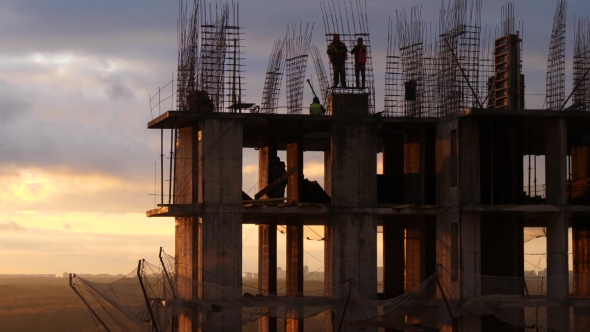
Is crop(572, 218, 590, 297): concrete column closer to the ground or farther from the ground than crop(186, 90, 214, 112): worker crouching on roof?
closer to the ground

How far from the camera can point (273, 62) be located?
45.7m

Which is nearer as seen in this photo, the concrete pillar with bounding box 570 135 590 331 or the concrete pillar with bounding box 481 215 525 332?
the concrete pillar with bounding box 481 215 525 332

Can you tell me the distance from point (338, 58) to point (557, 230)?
407 inches

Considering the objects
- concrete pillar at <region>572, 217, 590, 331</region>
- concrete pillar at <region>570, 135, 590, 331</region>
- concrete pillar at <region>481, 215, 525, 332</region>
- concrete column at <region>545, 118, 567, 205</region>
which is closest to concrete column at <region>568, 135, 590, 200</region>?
concrete pillar at <region>570, 135, 590, 331</region>

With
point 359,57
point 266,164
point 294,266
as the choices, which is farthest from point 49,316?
point 359,57

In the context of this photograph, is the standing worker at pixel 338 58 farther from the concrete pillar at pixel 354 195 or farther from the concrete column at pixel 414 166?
the concrete column at pixel 414 166

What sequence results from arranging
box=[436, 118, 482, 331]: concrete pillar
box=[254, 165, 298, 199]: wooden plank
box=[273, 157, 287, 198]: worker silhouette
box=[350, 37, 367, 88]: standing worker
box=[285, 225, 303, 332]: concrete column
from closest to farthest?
box=[436, 118, 482, 331]: concrete pillar, box=[254, 165, 298, 199]: wooden plank, box=[350, 37, 367, 88]: standing worker, box=[273, 157, 287, 198]: worker silhouette, box=[285, 225, 303, 332]: concrete column

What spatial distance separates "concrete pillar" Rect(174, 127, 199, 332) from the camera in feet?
135

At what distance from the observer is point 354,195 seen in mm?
40938

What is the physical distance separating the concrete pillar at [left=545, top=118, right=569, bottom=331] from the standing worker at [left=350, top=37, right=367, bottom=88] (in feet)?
23.9

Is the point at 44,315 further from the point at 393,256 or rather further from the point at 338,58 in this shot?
the point at 338,58

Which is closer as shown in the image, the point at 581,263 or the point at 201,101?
the point at 201,101

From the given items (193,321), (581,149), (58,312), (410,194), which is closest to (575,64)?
(581,149)

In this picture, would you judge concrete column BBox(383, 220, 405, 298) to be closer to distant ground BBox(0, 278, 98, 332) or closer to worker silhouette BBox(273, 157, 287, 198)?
worker silhouette BBox(273, 157, 287, 198)
